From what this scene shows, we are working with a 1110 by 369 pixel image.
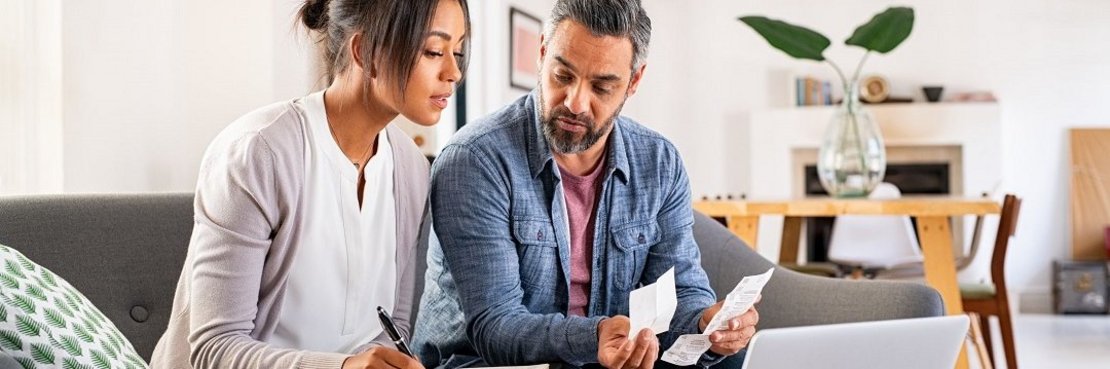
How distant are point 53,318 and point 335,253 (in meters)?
0.36

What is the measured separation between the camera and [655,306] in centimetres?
146

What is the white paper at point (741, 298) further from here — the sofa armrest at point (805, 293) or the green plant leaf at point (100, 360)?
the green plant leaf at point (100, 360)

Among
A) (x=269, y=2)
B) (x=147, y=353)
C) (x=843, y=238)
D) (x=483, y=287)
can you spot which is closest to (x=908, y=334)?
(x=483, y=287)

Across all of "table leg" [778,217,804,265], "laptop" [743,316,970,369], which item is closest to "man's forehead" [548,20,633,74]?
"laptop" [743,316,970,369]

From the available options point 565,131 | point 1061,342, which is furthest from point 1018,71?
point 565,131

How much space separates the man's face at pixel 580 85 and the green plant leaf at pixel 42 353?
808 mm

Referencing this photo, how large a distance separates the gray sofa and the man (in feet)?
0.91

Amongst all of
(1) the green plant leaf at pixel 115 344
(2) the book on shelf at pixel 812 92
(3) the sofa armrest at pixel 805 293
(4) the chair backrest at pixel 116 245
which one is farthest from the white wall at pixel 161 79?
(2) the book on shelf at pixel 812 92

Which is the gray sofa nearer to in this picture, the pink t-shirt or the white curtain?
the pink t-shirt

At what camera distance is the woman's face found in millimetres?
1523

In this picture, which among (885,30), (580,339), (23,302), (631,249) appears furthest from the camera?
(885,30)

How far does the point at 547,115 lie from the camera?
5.97 ft

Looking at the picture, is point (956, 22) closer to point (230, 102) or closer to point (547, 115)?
point (230, 102)

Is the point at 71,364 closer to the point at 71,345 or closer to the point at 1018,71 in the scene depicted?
the point at 71,345
